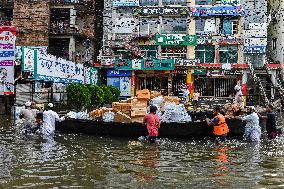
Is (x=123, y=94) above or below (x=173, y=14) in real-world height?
below

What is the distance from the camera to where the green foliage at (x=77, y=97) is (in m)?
31.7

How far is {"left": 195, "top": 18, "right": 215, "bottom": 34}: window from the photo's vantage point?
51.7 meters

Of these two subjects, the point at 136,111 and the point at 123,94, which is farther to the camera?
the point at 123,94

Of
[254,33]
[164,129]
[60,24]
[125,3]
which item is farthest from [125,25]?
[164,129]

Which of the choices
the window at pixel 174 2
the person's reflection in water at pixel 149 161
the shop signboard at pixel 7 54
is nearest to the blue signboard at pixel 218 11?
the window at pixel 174 2

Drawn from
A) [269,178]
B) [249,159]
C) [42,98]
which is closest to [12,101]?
[42,98]

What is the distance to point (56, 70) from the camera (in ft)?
108

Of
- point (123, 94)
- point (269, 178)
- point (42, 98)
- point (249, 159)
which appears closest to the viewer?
point (269, 178)

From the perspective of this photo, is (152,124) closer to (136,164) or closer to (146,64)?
(136,164)

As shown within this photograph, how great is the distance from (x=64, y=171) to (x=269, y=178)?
4.71 meters

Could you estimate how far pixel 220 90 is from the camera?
5222 centimetres

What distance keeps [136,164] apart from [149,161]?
0.71 m

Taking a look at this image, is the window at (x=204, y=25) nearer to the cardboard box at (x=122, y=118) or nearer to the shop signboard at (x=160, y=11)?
the shop signboard at (x=160, y=11)

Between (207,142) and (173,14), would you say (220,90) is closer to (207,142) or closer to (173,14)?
(173,14)
